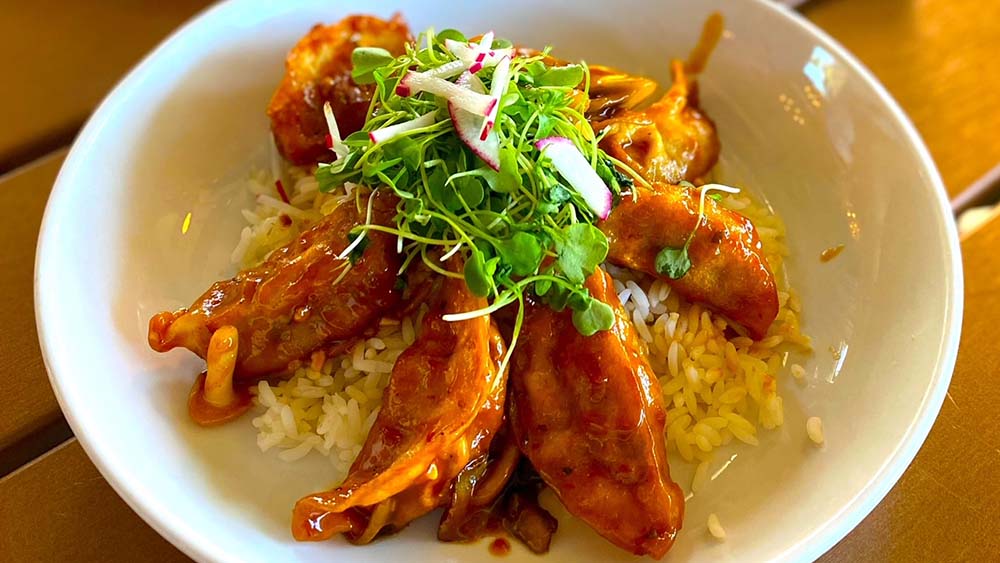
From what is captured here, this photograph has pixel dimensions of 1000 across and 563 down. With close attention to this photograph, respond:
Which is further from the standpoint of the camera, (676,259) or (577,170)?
(676,259)

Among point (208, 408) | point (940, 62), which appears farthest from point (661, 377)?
point (940, 62)

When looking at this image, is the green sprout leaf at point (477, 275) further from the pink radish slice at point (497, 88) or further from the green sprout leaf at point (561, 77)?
the green sprout leaf at point (561, 77)

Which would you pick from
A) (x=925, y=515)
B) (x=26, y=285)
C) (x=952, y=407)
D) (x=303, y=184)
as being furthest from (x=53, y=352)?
(x=952, y=407)

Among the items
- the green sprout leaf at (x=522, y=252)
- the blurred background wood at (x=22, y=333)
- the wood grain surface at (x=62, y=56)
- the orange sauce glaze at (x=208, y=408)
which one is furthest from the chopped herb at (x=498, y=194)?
the wood grain surface at (x=62, y=56)

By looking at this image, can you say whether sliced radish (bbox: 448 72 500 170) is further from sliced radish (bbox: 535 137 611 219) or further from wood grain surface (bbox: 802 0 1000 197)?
wood grain surface (bbox: 802 0 1000 197)

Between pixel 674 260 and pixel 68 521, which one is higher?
pixel 674 260

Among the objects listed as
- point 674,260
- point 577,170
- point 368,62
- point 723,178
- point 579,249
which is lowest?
point 723,178

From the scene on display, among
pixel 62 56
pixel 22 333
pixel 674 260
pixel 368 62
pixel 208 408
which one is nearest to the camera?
pixel 208 408

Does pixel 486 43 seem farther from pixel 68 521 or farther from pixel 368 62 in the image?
pixel 68 521
